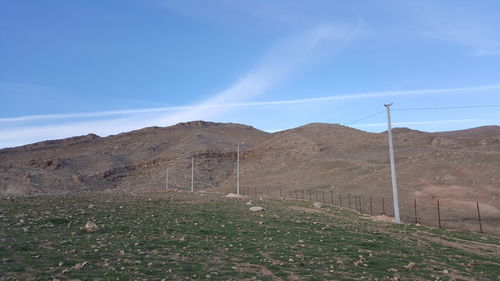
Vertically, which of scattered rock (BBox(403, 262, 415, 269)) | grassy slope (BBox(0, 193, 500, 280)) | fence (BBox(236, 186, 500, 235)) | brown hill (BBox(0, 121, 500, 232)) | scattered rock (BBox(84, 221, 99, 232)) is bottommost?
fence (BBox(236, 186, 500, 235))

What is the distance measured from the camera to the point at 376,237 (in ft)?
60.7

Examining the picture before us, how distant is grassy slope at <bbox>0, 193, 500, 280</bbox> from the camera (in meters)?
10.4

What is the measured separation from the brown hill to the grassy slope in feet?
87.0

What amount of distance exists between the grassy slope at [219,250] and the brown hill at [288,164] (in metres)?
26.5

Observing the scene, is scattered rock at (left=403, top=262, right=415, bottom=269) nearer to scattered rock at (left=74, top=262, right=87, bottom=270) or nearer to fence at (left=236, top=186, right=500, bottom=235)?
scattered rock at (left=74, top=262, right=87, bottom=270)

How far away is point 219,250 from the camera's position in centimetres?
1338

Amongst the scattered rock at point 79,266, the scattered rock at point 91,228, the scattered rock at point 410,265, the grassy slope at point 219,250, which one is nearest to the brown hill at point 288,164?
the grassy slope at point 219,250

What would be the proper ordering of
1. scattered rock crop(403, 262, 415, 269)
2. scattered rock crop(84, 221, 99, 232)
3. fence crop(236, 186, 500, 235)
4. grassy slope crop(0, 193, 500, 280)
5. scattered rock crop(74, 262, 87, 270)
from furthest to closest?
fence crop(236, 186, 500, 235)
scattered rock crop(84, 221, 99, 232)
scattered rock crop(403, 262, 415, 269)
grassy slope crop(0, 193, 500, 280)
scattered rock crop(74, 262, 87, 270)

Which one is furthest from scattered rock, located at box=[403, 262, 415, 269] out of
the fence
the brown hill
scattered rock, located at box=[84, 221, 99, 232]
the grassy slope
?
the brown hill

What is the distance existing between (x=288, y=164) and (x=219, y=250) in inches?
3273

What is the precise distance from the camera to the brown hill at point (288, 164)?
5456 centimetres

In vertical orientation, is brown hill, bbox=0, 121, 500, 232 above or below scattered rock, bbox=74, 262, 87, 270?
above

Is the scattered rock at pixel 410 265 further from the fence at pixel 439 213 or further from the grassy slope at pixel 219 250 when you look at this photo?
the fence at pixel 439 213

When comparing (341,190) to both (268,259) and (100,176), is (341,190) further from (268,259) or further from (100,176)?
(100,176)
